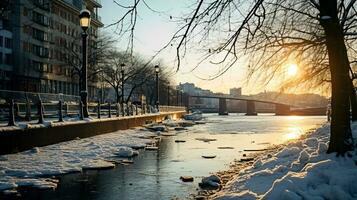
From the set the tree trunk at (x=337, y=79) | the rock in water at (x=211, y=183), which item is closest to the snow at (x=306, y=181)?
the tree trunk at (x=337, y=79)

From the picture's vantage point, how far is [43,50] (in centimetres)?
8206

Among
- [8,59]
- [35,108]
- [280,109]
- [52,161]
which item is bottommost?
[52,161]

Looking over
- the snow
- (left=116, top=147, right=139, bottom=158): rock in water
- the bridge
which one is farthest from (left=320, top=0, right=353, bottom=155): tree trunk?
the bridge

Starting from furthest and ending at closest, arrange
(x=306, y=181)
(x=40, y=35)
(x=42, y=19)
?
(x=42, y=19), (x=40, y=35), (x=306, y=181)

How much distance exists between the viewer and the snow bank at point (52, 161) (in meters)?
11.0

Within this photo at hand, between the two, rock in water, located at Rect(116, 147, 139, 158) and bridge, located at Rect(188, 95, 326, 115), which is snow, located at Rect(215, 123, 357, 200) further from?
bridge, located at Rect(188, 95, 326, 115)

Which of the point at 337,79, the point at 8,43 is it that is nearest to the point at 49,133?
the point at 337,79

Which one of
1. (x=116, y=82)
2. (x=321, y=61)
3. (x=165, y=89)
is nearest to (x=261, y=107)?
(x=165, y=89)

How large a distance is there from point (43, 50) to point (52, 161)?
2803 inches

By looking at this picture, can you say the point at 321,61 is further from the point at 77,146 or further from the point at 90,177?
the point at 90,177

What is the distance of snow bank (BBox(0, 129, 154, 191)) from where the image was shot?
10980 millimetres

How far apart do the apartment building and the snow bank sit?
156 feet

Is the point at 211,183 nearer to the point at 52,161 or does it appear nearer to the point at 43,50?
the point at 52,161

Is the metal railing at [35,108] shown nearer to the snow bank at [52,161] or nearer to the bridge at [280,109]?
the snow bank at [52,161]
